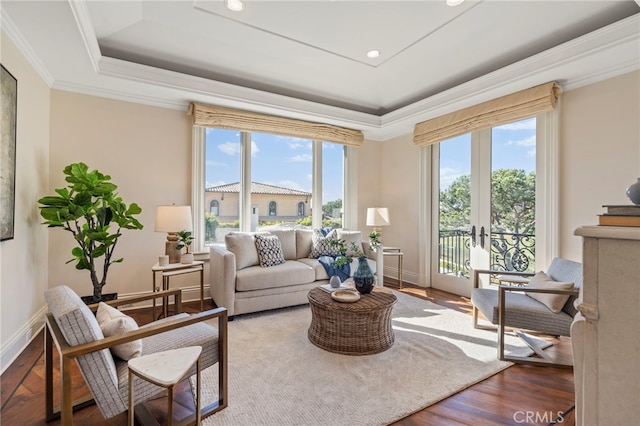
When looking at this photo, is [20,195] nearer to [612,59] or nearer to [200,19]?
[200,19]

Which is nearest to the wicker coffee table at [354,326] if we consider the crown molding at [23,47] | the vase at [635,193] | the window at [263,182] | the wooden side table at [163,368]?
the wooden side table at [163,368]

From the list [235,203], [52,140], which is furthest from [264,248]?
[52,140]

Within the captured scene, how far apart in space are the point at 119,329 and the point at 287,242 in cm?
272

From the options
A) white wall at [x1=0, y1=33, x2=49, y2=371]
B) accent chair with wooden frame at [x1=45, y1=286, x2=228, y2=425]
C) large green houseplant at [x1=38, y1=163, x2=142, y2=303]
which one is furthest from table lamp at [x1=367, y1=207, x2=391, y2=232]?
white wall at [x1=0, y1=33, x2=49, y2=371]

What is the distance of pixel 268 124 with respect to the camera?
4352 millimetres

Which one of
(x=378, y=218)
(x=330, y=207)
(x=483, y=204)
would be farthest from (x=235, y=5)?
(x=483, y=204)

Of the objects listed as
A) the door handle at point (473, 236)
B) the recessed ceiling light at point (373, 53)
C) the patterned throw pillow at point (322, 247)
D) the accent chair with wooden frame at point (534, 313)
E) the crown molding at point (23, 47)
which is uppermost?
the recessed ceiling light at point (373, 53)

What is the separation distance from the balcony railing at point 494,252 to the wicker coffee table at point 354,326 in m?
2.04

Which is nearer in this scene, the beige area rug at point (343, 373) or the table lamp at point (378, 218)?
the beige area rug at point (343, 373)

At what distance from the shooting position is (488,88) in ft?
11.3

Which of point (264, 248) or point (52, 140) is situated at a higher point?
point (52, 140)

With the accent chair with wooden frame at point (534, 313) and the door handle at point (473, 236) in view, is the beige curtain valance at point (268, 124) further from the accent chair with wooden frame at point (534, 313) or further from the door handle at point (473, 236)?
the accent chair with wooden frame at point (534, 313)

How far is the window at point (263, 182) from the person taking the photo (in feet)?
13.7

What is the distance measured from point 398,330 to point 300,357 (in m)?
1.10
